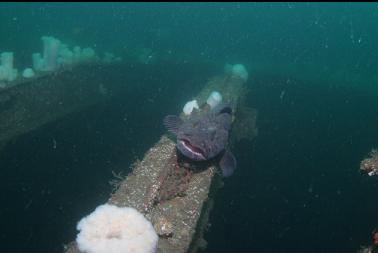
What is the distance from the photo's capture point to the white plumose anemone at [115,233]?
12.2 feet

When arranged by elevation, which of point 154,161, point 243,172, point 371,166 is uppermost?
point 154,161

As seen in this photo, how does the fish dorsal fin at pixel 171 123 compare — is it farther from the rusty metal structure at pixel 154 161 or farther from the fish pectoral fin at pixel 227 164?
the fish pectoral fin at pixel 227 164

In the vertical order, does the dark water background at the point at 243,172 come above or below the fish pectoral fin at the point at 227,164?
below

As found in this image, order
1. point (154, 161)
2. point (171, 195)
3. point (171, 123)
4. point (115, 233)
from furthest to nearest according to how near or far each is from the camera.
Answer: point (171, 123) → point (154, 161) → point (171, 195) → point (115, 233)

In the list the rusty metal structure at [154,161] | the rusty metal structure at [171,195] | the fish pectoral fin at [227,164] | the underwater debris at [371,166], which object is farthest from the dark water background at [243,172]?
the fish pectoral fin at [227,164]

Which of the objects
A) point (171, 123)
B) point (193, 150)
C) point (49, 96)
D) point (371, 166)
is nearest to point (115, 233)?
point (193, 150)

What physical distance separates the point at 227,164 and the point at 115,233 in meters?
2.34

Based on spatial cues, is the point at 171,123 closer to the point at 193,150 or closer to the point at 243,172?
the point at 193,150

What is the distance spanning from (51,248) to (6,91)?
4.52m

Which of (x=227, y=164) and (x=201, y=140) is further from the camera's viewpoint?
(x=227, y=164)

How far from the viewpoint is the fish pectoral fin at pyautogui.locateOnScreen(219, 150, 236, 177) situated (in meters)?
5.52

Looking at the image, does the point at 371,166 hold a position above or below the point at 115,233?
below

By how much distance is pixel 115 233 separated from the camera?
3881 mm

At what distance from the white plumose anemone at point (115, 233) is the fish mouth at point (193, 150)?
151 centimetres
